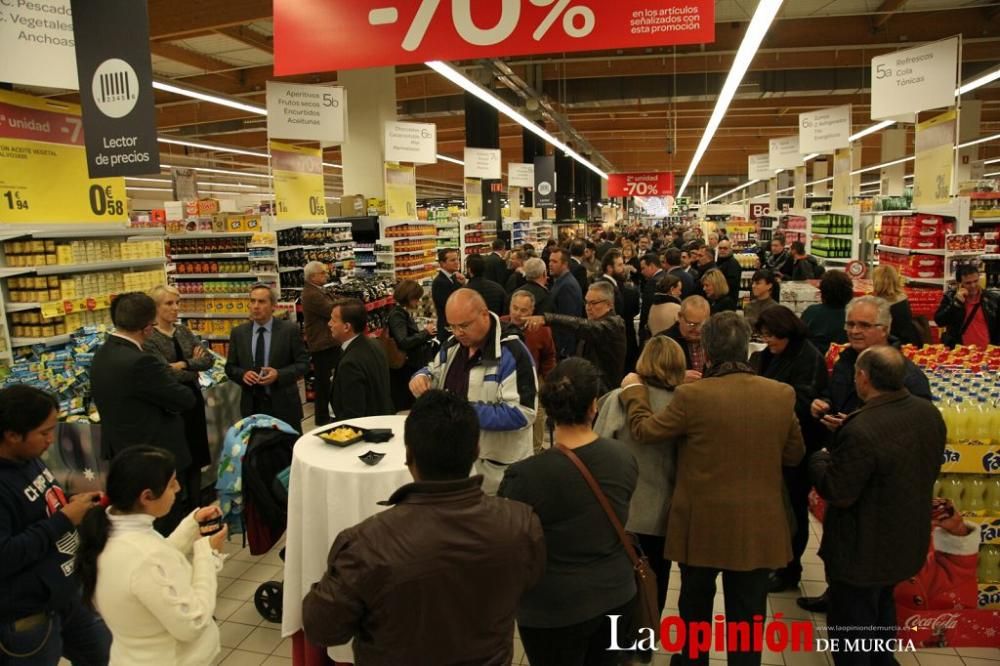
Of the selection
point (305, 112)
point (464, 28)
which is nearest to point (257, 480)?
point (464, 28)

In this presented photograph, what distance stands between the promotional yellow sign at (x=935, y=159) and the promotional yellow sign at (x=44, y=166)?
860 cm

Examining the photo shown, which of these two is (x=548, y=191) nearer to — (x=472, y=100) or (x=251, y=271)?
(x=472, y=100)

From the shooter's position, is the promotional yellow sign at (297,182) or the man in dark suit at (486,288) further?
the promotional yellow sign at (297,182)

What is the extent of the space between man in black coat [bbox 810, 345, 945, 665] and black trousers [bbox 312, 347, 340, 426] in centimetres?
480

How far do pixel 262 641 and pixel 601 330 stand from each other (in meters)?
2.94

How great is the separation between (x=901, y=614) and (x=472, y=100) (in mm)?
14028

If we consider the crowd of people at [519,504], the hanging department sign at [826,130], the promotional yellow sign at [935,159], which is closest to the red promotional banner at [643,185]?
the hanging department sign at [826,130]

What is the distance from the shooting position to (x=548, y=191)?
2070 cm

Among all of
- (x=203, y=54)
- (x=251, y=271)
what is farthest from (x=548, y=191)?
(x=251, y=271)

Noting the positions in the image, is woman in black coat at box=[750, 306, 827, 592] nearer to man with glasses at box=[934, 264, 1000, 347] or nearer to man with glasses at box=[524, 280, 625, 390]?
man with glasses at box=[524, 280, 625, 390]

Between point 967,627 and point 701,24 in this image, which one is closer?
point 967,627

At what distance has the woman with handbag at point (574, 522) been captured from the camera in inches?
85.5

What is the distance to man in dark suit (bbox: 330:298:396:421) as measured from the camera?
396 cm

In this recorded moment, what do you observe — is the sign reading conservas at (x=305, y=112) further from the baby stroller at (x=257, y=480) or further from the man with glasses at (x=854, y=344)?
the man with glasses at (x=854, y=344)
